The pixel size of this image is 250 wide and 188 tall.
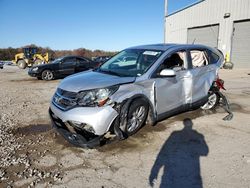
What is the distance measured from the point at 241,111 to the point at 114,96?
4313mm

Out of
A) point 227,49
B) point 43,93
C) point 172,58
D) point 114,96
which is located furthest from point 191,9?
point 114,96

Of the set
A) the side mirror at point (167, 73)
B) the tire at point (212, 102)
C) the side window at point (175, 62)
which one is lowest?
the tire at point (212, 102)

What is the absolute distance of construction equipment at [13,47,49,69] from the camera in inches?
985

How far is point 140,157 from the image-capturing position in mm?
3963

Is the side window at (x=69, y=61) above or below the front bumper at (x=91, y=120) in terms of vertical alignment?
above

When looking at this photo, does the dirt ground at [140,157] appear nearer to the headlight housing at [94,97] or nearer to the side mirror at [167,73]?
the headlight housing at [94,97]

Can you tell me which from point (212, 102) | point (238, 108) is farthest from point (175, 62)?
point (238, 108)

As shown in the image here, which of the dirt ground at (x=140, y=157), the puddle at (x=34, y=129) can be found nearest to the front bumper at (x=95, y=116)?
the dirt ground at (x=140, y=157)

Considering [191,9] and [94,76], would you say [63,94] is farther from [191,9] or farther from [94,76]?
[191,9]

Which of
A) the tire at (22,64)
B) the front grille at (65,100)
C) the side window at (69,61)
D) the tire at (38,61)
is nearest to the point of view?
the front grille at (65,100)

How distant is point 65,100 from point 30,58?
78.7 feet

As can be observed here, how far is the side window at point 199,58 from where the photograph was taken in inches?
236

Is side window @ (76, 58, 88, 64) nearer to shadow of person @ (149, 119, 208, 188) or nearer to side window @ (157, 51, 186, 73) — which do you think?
side window @ (157, 51, 186, 73)

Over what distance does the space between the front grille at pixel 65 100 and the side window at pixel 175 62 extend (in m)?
1.91
